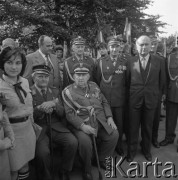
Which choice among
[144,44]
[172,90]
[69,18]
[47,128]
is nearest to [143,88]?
[144,44]

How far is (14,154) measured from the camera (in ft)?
8.05

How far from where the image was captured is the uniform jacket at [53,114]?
3.37 m

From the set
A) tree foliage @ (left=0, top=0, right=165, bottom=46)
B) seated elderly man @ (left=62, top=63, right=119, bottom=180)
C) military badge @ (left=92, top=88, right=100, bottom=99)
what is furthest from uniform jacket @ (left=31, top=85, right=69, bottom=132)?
tree foliage @ (left=0, top=0, right=165, bottom=46)

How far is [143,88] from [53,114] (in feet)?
4.94

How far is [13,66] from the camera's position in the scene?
8.36 feet

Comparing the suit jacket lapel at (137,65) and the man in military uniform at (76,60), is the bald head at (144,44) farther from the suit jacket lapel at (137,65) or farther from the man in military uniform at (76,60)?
the man in military uniform at (76,60)

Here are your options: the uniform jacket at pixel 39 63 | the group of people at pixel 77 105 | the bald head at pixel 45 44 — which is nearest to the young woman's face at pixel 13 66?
the group of people at pixel 77 105

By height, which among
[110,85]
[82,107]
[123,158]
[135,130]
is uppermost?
[110,85]

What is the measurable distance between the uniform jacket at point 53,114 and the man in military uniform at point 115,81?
0.92 m

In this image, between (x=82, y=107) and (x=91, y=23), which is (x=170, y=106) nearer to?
(x=82, y=107)

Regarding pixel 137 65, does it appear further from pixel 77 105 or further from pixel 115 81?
pixel 77 105

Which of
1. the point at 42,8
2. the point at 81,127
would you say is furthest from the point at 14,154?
the point at 42,8

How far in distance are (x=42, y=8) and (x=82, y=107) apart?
8.99 metres

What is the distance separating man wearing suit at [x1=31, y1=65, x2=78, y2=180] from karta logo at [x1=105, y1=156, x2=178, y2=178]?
691mm
